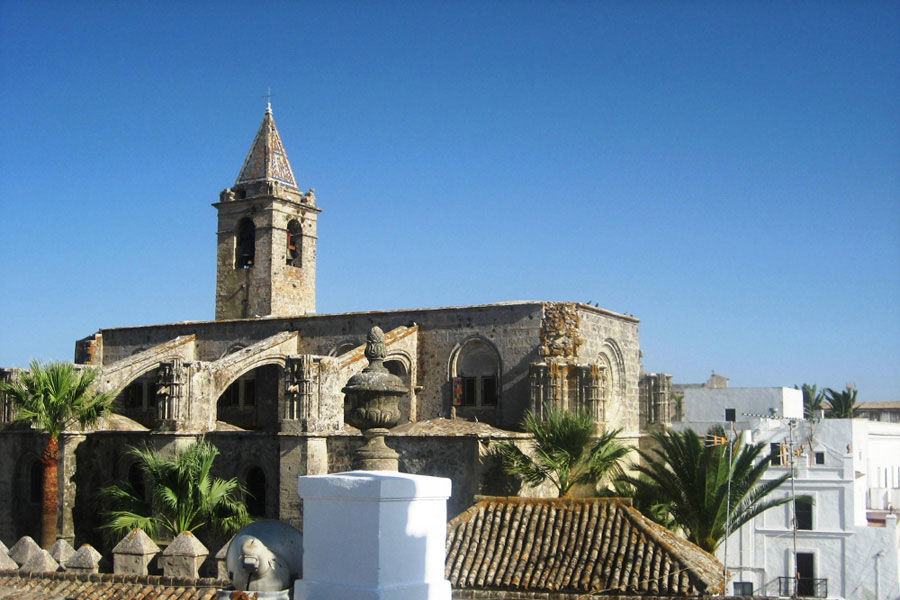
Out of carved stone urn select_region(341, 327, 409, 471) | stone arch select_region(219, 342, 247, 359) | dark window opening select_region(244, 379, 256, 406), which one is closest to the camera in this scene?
carved stone urn select_region(341, 327, 409, 471)

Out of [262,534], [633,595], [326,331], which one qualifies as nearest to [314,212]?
[326,331]

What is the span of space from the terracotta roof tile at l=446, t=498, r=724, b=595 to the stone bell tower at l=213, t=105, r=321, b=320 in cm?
2087

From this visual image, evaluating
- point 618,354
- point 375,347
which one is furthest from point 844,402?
point 375,347

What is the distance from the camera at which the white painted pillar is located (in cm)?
552

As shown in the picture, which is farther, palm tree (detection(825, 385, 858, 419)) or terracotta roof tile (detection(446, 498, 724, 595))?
palm tree (detection(825, 385, 858, 419))

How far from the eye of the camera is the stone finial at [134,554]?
1920cm

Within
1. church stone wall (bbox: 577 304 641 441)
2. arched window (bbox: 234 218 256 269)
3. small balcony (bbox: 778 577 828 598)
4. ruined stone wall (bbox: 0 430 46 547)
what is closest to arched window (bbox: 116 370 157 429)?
ruined stone wall (bbox: 0 430 46 547)

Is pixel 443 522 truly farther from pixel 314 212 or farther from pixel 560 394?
pixel 314 212

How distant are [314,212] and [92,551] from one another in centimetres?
2182

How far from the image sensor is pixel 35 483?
95.9 ft

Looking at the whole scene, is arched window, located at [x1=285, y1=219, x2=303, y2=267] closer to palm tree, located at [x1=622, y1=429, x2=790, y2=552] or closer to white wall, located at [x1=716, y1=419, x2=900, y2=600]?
white wall, located at [x1=716, y1=419, x2=900, y2=600]

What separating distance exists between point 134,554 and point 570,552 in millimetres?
8591

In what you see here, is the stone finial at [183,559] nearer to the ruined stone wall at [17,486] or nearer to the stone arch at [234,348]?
the ruined stone wall at [17,486]

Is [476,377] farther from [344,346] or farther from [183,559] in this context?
[183,559]
